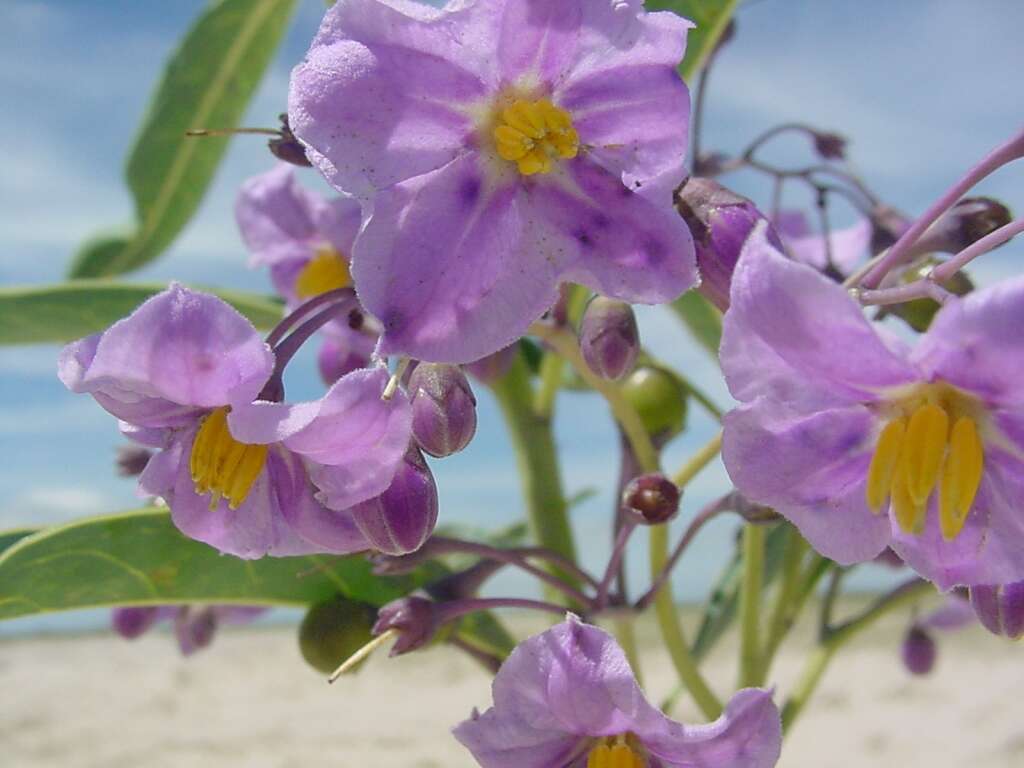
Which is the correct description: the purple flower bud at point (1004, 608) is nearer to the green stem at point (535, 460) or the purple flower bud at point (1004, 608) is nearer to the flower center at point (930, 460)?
the flower center at point (930, 460)

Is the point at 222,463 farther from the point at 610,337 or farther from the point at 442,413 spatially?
the point at 610,337

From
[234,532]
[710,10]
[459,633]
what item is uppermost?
[710,10]

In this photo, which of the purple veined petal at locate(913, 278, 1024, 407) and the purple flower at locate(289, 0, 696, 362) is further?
the purple flower at locate(289, 0, 696, 362)

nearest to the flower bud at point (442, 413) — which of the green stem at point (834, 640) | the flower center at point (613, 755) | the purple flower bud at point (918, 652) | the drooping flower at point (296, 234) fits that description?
the flower center at point (613, 755)

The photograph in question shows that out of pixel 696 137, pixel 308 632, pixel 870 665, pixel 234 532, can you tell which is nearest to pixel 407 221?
pixel 234 532

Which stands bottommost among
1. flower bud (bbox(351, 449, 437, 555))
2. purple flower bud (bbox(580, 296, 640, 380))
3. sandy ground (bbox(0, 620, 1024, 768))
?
sandy ground (bbox(0, 620, 1024, 768))

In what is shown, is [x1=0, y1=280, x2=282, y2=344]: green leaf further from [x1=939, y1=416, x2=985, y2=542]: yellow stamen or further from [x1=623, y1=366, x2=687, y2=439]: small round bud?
[x1=939, y1=416, x2=985, y2=542]: yellow stamen

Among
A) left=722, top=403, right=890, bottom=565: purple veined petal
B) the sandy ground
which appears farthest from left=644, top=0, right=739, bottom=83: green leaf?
the sandy ground

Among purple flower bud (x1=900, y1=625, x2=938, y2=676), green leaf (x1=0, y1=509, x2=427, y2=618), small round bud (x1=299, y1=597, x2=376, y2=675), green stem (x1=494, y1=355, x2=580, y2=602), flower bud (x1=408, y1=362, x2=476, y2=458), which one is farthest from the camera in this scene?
purple flower bud (x1=900, y1=625, x2=938, y2=676)

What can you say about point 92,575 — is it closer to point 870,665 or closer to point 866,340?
point 866,340
